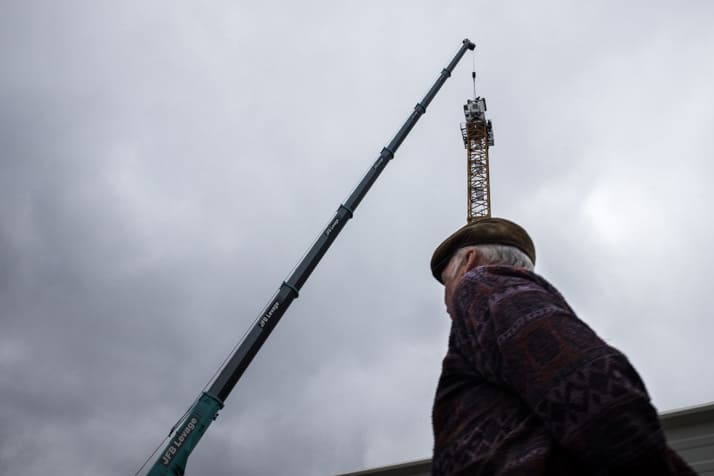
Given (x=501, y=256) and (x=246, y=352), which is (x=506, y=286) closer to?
(x=501, y=256)

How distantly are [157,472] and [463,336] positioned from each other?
5.06 m

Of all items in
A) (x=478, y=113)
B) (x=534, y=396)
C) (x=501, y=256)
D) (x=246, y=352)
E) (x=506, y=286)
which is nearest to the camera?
(x=534, y=396)

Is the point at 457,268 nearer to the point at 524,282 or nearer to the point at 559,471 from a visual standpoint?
the point at 524,282

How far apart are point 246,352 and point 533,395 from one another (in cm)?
559

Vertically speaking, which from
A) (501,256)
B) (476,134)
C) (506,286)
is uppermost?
(476,134)

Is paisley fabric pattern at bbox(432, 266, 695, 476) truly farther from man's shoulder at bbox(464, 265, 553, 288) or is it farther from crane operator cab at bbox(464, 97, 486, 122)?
crane operator cab at bbox(464, 97, 486, 122)

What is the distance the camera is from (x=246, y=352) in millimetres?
6129

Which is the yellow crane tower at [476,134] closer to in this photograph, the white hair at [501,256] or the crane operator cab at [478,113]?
the crane operator cab at [478,113]

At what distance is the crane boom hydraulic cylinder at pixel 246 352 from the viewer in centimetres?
516

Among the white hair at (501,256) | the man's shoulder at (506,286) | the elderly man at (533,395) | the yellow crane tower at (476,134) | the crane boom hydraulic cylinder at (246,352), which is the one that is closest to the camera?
the elderly man at (533,395)

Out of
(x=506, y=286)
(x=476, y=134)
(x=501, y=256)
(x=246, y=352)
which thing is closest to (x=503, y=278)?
(x=506, y=286)

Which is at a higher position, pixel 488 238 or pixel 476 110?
pixel 476 110

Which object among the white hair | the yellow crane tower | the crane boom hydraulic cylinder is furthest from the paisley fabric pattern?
the yellow crane tower

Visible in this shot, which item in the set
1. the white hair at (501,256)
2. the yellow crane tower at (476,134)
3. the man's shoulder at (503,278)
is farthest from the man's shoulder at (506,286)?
the yellow crane tower at (476,134)
